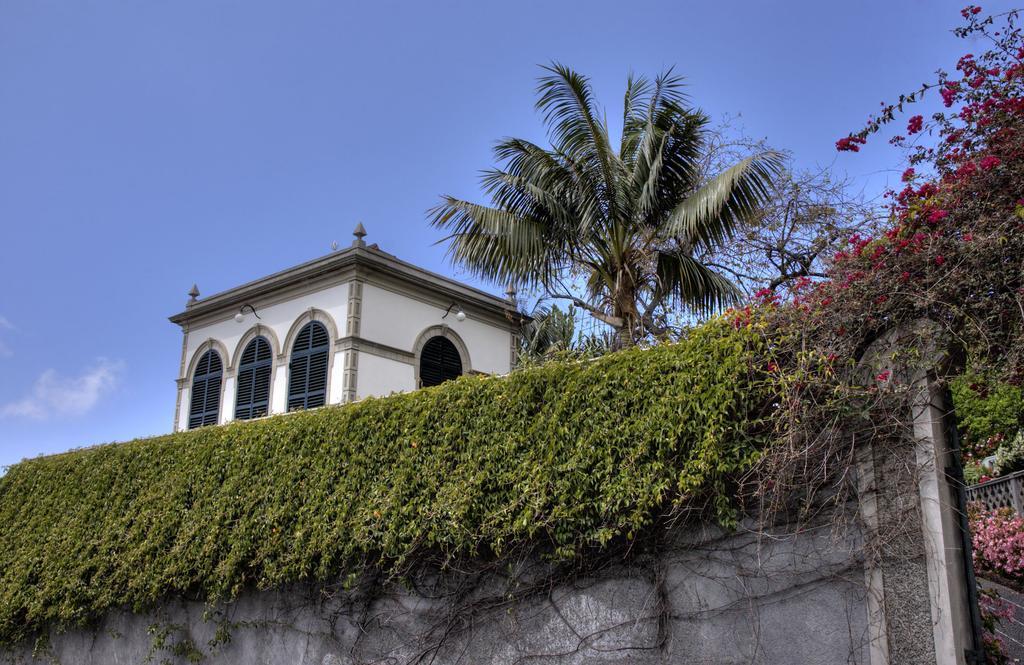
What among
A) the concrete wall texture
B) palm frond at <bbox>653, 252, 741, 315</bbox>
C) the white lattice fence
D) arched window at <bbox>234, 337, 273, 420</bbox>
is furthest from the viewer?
arched window at <bbox>234, 337, 273, 420</bbox>

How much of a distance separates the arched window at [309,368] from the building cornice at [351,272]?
1122 millimetres

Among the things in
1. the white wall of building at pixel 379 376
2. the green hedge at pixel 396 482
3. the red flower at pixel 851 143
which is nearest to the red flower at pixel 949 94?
the red flower at pixel 851 143

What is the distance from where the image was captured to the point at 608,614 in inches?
262

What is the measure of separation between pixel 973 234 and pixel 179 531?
8.88m

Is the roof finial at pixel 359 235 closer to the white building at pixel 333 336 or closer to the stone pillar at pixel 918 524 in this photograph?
the white building at pixel 333 336

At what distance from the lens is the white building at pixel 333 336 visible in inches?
640

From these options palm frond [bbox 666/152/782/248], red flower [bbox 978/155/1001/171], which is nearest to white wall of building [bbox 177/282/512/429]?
palm frond [bbox 666/152/782/248]

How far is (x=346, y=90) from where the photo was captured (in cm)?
1025

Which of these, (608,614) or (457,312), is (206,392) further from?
(608,614)

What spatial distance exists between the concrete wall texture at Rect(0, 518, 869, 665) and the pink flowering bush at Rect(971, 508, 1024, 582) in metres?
7.53

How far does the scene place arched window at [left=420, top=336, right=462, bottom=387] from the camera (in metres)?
17.4

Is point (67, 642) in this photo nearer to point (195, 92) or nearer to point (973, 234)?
point (195, 92)

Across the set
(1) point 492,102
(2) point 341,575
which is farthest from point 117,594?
(1) point 492,102

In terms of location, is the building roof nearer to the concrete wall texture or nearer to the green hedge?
the green hedge
